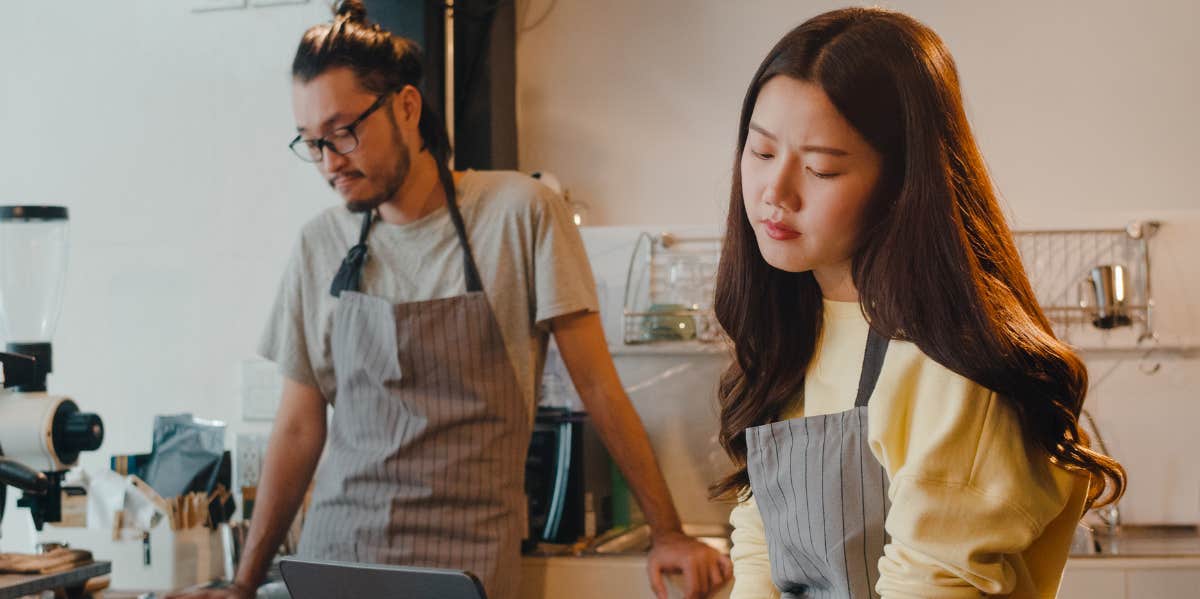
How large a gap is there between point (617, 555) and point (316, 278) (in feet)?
2.29

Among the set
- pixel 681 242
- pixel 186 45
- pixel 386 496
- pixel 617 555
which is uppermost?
pixel 186 45

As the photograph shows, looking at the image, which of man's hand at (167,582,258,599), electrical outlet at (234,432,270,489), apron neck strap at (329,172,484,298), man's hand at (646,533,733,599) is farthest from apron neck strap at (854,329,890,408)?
electrical outlet at (234,432,270,489)

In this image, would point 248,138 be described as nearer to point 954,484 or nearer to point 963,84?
point 963,84

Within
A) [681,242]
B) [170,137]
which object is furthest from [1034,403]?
[170,137]

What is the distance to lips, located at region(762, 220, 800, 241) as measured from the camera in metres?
0.95

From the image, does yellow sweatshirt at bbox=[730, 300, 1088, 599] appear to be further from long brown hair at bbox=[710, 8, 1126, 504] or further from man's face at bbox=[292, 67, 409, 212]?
man's face at bbox=[292, 67, 409, 212]

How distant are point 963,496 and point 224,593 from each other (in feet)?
4.40

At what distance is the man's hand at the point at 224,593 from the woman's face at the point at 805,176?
122 cm

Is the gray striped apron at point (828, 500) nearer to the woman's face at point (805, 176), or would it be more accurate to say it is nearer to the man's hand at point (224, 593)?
the woman's face at point (805, 176)

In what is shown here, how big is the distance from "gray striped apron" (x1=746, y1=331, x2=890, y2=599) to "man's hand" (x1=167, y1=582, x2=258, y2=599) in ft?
3.50

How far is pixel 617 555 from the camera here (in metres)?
1.97

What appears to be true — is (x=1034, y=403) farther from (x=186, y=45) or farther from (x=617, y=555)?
(x=186, y=45)

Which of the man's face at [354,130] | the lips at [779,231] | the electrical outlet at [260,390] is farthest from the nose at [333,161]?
the lips at [779,231]

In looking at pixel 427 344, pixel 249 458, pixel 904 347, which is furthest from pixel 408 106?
pixel 904 347
